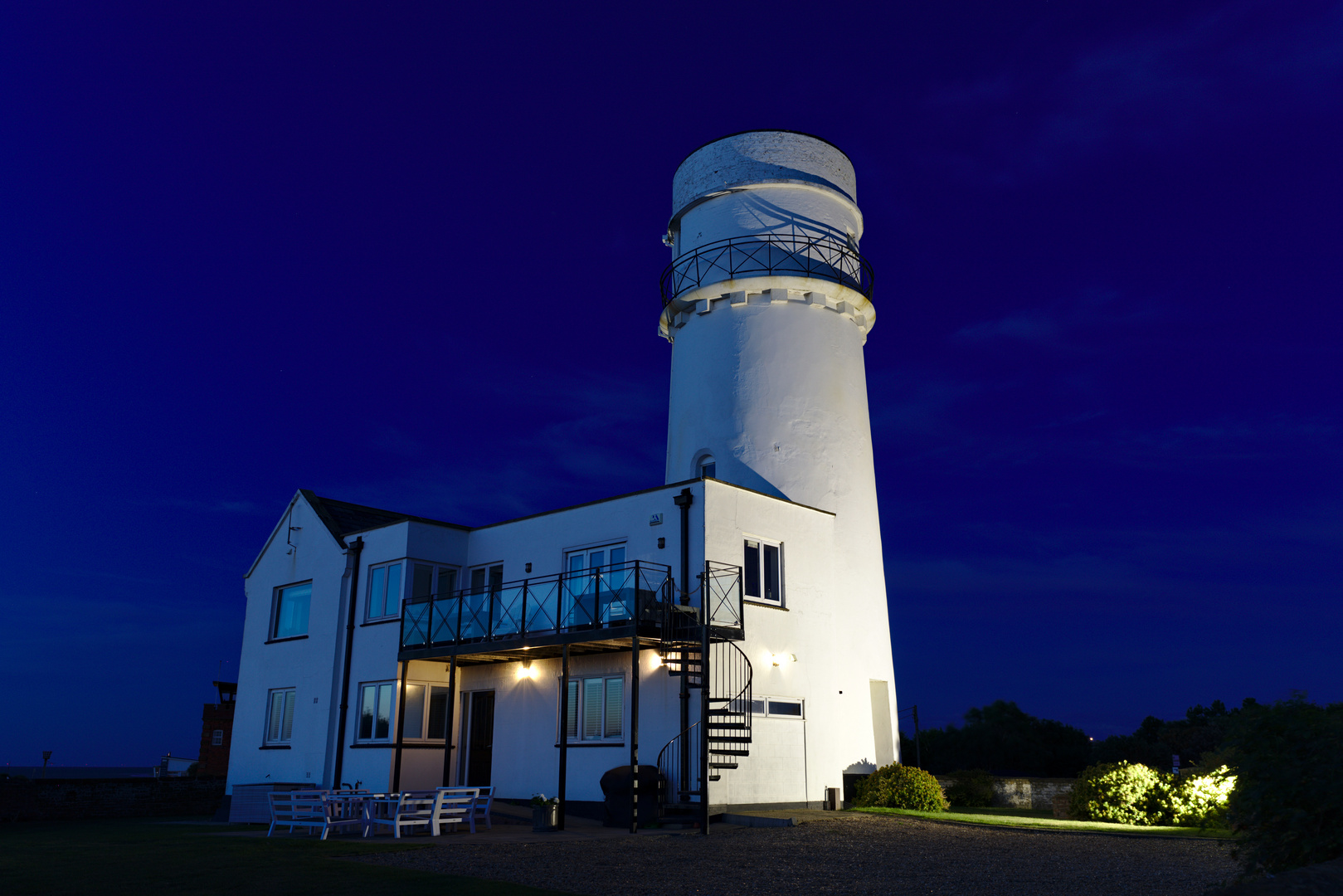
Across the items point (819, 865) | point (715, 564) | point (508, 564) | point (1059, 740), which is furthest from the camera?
point (1059, 740)

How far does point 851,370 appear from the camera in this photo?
75.0 feet

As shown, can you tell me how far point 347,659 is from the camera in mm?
21672

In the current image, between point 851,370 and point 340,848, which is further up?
point 851,370

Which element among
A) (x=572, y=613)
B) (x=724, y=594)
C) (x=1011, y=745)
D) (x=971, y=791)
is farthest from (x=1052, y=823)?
(x=1011, y=745)

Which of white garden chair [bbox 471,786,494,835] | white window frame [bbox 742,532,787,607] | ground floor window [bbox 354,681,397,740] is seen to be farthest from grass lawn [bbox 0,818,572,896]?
white window frame [bbox 742,532,787,607]

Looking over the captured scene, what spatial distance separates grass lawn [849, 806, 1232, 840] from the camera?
47.0 ft

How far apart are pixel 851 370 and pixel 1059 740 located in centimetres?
2193

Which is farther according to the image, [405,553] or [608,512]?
[405,553]

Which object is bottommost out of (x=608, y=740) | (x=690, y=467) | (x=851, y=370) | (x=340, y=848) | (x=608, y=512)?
(x=340, y=848)

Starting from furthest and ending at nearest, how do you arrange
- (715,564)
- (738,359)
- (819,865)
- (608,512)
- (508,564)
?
(738,359), (508,564), (608,512), (715,564), (819,865)

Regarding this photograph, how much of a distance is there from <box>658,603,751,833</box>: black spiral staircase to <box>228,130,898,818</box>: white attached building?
0.05 meters

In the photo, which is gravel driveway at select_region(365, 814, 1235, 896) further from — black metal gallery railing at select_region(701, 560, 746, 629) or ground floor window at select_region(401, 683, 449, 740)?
ground floor window at select_region(401, 683, 449, 740)

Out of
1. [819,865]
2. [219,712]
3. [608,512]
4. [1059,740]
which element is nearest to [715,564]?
[608,512]

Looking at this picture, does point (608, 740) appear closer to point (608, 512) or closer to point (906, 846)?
point (608, 512)
